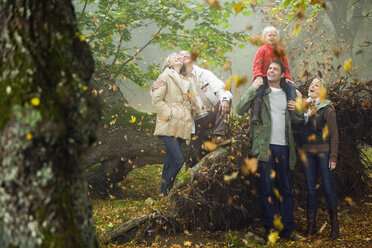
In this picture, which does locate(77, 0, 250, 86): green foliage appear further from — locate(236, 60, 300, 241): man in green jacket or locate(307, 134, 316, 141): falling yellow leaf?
locate(307, 134, 316, 141): falling yellow leaf

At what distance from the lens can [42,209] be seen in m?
1.88

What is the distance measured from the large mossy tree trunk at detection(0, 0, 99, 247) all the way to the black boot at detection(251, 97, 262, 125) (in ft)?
10.3

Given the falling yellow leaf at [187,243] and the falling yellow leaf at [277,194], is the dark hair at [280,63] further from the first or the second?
the falling yellow leaf at [187,243]

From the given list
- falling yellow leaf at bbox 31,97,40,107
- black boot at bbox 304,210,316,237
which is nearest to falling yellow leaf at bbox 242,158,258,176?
black boot at bbox 304,210,316,237

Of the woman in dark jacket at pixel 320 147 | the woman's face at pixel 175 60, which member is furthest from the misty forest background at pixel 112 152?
the woman's face at pixel 175 60

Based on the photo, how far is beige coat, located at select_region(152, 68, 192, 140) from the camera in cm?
535

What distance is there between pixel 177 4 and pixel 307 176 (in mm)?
5425

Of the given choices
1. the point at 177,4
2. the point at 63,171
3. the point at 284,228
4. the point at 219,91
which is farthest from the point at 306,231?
the point at 177,4

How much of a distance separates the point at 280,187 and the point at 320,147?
2.66 ft

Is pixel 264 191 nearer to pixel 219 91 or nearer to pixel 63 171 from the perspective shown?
pixel 219 91

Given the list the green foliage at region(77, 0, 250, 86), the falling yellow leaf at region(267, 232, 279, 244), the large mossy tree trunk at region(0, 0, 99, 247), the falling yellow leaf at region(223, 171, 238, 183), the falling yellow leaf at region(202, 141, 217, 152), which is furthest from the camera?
the green foliage at region(77, 0, 250, 86)

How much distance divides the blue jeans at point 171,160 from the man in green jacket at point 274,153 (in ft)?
4.30

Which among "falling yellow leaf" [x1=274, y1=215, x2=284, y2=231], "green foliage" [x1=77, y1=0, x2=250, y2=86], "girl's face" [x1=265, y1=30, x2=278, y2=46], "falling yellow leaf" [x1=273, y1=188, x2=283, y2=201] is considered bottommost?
"falling yellow leaf" [x1=274, y1=215, x2=284, y2=231]

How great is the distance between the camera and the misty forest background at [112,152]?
1872mm
